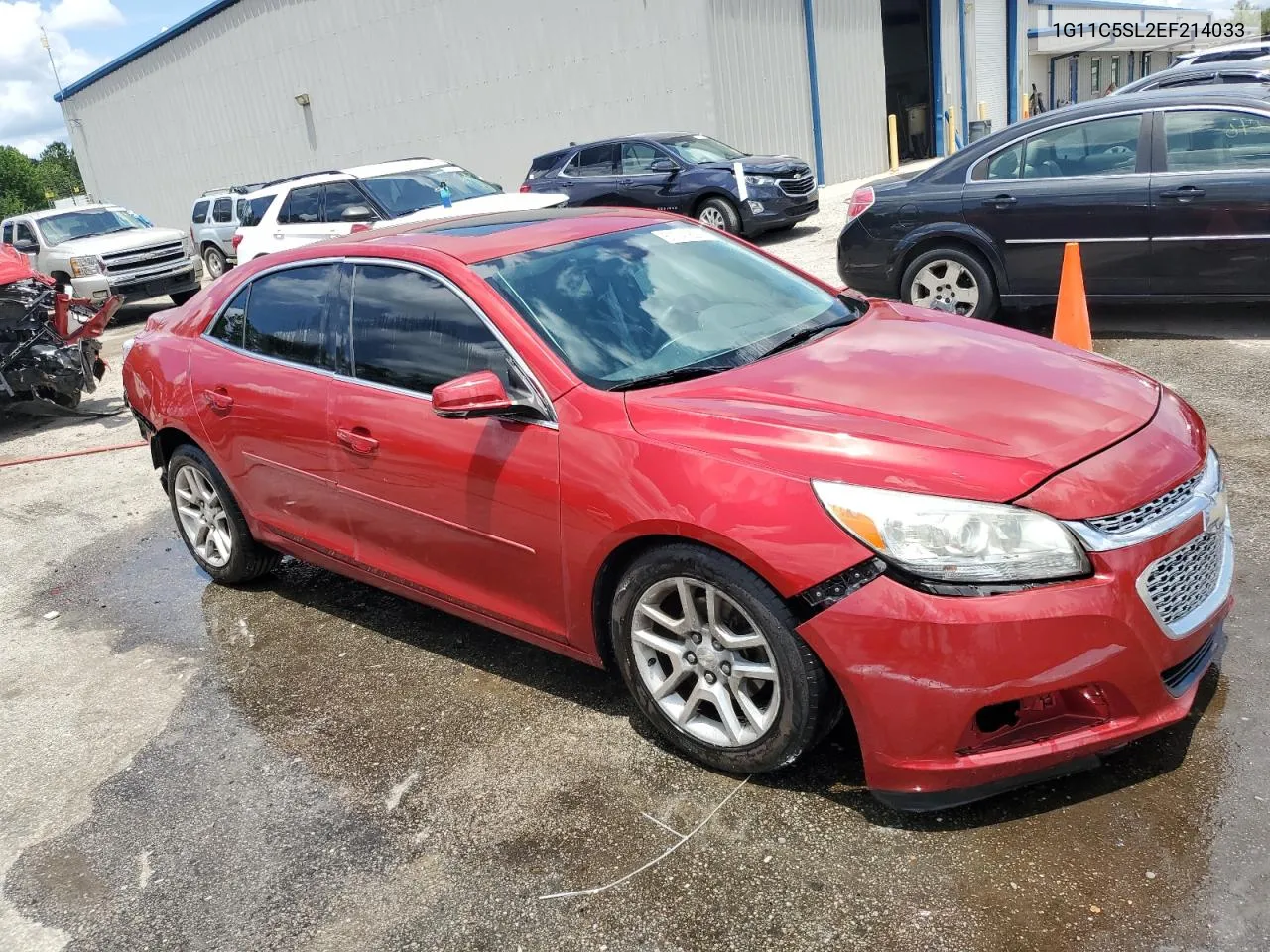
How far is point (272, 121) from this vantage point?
1115 inches

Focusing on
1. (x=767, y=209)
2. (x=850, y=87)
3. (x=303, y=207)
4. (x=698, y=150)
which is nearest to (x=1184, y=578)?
(x=767, y=209)

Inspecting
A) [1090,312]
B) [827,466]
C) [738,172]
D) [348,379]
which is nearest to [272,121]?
[738,172]

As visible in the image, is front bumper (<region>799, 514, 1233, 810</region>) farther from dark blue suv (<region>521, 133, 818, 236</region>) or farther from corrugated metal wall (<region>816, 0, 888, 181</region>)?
corrugated metal wall (<region>816, 0, 888, 181</region>)

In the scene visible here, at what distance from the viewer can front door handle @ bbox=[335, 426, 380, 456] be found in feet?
12.6

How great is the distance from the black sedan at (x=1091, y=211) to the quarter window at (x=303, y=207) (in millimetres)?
8252

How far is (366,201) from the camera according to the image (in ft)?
43.3

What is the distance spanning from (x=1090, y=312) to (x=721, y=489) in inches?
255

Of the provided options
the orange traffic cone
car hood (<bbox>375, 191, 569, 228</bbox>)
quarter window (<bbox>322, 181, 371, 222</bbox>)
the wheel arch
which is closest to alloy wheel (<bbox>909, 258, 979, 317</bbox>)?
the wheel arch

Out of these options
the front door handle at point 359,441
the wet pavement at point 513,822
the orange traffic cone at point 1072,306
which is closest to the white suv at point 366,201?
the orange traffic cone at point 1072,306

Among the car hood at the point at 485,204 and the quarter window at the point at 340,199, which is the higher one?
the quarter window at the point at 340,199

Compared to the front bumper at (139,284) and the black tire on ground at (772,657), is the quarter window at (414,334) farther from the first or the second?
the front bumper at (139,284)

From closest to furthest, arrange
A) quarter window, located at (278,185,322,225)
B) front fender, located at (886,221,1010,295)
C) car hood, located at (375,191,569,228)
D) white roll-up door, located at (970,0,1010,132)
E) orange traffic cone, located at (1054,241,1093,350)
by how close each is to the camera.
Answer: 1. orange traffic cone, located at (1054,241,1093,350)
2. front fender, located at (886,221,1010,295)
3. car hood, located at (375,191,569,228)
4. quarter window, located at (278,185,322,225)
5. white roll-up door, located at (970,0,1010,132)

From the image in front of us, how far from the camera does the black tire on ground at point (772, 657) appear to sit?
279 cm

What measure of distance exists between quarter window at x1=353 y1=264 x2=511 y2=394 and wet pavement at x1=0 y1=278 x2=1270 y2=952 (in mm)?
1188
